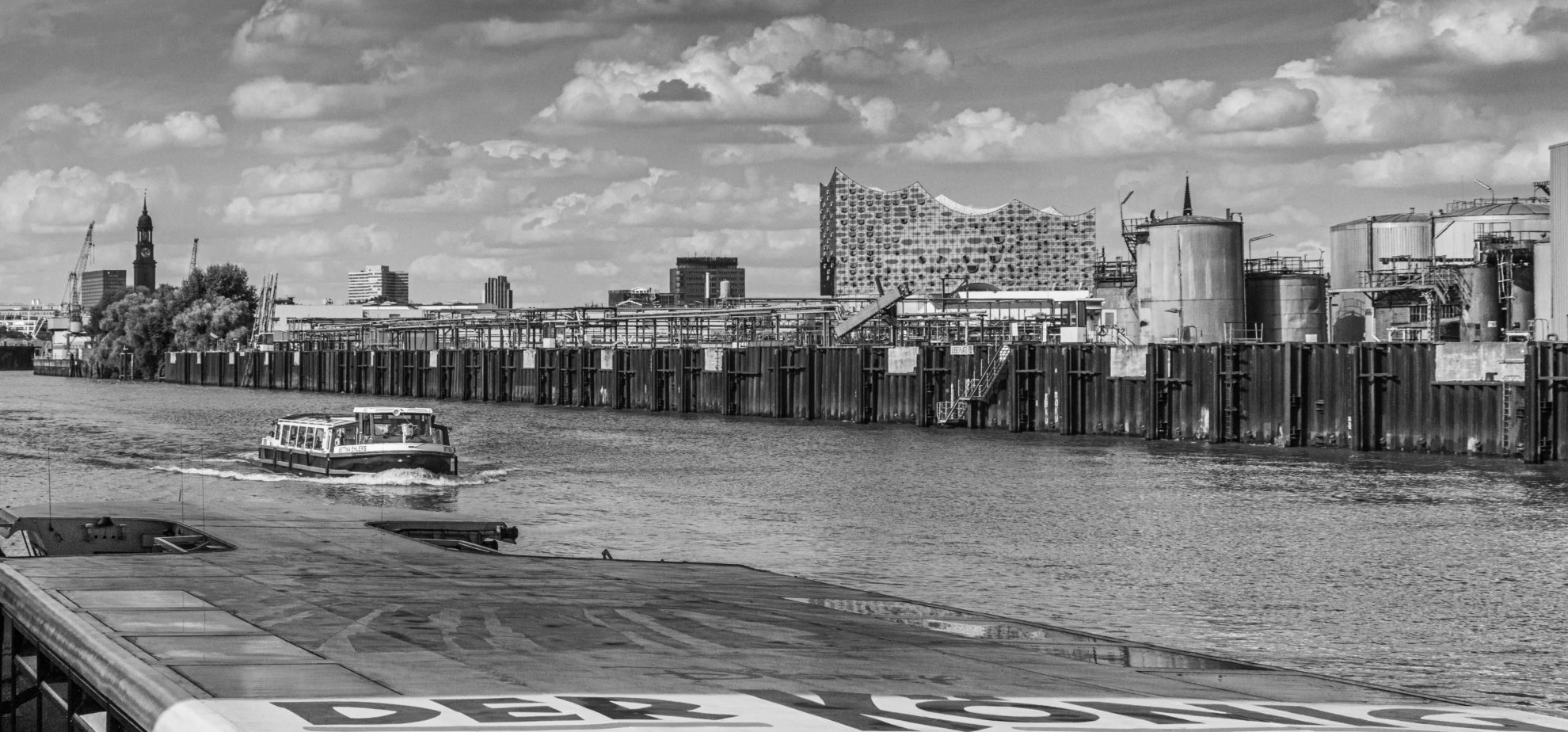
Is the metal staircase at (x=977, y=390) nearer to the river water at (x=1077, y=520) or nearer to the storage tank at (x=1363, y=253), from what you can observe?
the river water at (x=1077, y=520)

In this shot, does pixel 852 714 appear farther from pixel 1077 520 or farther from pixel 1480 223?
pixel 1480 223

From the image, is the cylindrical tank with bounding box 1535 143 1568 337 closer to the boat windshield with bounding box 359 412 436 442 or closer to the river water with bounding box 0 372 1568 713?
the river water with bounding box 0 372 1568 713

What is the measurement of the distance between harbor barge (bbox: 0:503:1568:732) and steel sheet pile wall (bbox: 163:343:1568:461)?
5269 cm

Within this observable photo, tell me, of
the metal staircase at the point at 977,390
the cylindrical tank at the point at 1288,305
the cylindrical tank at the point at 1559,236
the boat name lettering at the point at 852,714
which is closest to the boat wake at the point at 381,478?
the metal staircase at the point at 977,390

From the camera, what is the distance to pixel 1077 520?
172ft

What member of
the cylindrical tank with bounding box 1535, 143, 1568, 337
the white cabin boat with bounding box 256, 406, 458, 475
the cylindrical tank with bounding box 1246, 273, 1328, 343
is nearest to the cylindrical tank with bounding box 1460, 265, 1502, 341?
the cylindrical tank with bounding box 1246, 273, 1328, 343

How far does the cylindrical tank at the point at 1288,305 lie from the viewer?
364 feet

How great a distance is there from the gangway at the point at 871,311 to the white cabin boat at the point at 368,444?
220ft

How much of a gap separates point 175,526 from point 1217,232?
296ft

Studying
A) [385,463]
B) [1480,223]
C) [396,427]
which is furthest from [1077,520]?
[1480,223]

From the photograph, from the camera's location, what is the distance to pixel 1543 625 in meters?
33.4

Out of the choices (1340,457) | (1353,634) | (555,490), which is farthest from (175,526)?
(1340,457)

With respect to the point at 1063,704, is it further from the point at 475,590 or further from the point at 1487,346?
the point at 1487,346

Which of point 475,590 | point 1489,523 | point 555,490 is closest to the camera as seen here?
point 475,590
